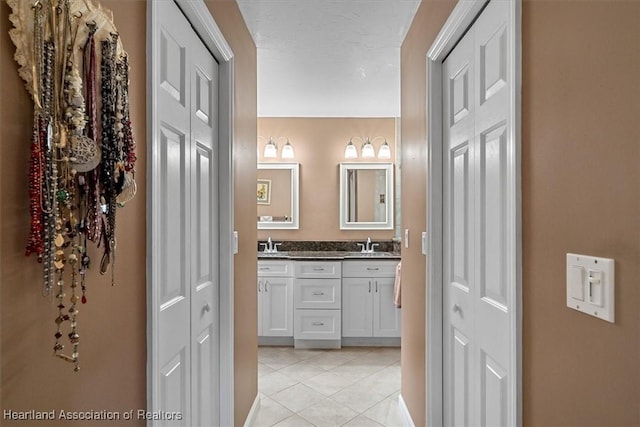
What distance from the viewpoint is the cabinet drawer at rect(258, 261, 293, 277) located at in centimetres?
412

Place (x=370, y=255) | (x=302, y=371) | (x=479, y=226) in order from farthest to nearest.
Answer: (x=370, y=255), (x=302, y=371), (x=479, y=226)

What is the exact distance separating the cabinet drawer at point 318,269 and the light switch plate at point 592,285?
3.25 m

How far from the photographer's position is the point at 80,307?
867 mm

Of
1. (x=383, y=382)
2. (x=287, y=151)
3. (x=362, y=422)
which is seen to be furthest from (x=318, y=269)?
(x=362, y=422)

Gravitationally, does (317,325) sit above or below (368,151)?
below

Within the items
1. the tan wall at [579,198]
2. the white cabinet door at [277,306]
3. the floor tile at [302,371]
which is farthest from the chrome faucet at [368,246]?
the tan wall at [579,198]

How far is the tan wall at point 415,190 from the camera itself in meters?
2.11

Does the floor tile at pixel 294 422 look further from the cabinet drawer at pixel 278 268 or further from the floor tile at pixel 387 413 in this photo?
the cabinet drawer at pixel 278 268

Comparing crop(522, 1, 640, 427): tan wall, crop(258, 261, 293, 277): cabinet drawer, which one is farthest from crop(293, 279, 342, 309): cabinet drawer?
crop(522, 1, 640, 427): tan wall

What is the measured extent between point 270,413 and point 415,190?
1.70 m

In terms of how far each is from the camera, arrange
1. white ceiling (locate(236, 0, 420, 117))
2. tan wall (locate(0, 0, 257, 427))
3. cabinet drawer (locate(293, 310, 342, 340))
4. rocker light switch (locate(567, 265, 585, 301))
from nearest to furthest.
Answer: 1. tan wall (locate(0, 0, 257, 427))
2. rocker light switch (locate(567, 265, 585, 301))
3. white ceiling (locate(236, 0, 420, 117))
4. cabinet drawer (locate(293, 310, 342, 340))

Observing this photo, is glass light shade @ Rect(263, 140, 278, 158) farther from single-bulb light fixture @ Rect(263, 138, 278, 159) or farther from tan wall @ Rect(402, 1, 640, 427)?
tan wall @ Rect(402, 1, 640, 427)

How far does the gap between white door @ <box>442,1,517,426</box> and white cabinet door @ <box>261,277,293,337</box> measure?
2320 mm

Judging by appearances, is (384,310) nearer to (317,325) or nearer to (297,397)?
(317,325)
